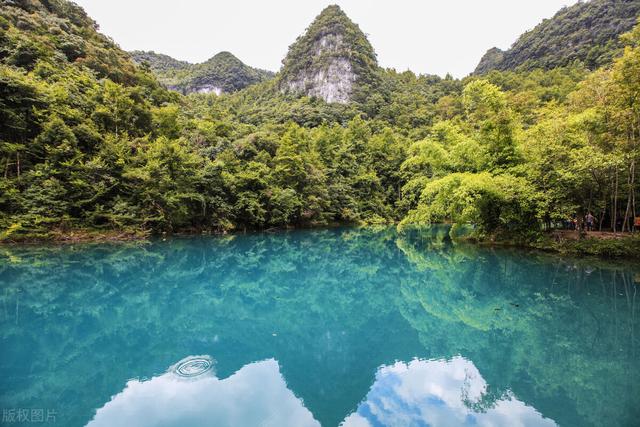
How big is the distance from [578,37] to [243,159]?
78747mm

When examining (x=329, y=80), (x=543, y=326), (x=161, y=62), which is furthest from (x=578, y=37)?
(x=161, y=62)

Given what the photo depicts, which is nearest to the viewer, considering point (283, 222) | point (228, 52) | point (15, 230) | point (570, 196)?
point (570, 196)

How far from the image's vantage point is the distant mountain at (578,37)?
199 feet

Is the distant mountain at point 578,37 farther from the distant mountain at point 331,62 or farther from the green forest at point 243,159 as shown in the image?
the green forest at point 243,159

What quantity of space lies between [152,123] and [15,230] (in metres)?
12.9

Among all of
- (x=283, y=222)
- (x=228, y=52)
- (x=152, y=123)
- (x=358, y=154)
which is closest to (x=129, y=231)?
(x=152, y=123)

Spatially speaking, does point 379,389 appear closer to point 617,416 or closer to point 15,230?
point 617,416

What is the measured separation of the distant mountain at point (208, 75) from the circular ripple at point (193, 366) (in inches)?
3494

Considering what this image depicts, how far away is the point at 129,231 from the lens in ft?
67.2

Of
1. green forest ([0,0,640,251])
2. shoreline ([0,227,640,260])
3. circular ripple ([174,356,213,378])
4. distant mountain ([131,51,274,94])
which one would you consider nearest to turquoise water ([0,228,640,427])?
circular ripple ([174,356,213,378])

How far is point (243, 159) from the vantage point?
28.1 metres

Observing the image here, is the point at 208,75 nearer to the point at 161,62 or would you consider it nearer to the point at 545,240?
the point at 161,62

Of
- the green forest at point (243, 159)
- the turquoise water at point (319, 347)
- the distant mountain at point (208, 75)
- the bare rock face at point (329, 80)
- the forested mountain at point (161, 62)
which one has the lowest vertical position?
the turquoise water at point (319, 347)

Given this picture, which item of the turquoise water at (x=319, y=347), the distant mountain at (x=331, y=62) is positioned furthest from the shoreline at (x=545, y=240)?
the distant mountain at (x=331, y=62)
